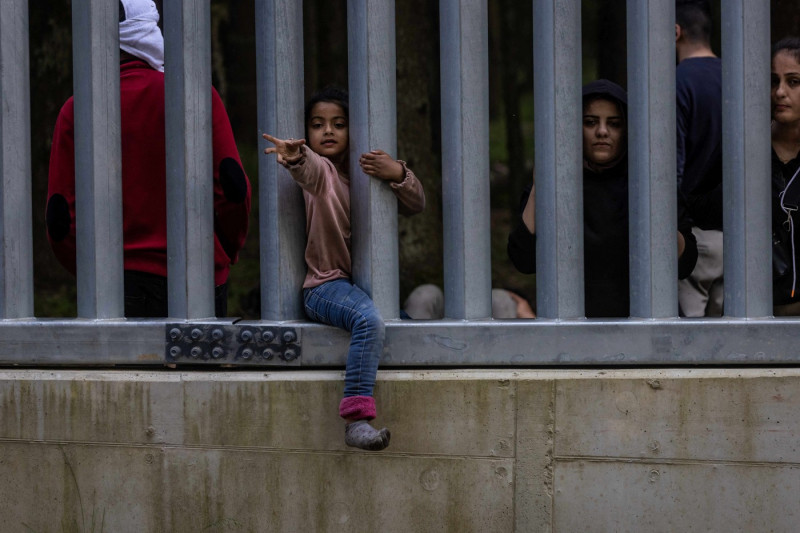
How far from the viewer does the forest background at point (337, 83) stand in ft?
27.7

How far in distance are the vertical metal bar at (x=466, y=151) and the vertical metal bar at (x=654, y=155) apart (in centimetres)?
58

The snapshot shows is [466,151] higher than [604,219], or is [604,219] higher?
[466,151]

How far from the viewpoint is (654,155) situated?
393cm

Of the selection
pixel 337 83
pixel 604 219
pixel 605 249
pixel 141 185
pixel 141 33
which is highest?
pixel 337 83

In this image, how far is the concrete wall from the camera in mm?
3846

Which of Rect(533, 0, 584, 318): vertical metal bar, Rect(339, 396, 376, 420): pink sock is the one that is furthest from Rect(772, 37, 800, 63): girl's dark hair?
Rect(339, 396, 376, 420): pink sock

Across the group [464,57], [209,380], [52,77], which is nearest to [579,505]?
[209,380]

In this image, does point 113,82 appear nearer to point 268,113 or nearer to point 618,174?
point 268,113

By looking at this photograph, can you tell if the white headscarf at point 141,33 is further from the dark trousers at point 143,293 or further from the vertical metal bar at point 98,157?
the dark trousers at point 143,293

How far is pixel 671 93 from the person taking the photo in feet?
12.9

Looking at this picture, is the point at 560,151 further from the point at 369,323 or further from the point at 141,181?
the point at 141,181

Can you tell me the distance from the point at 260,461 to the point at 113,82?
165cm

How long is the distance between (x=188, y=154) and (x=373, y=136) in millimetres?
750

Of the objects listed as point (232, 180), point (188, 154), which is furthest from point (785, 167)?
point (188, 154)
